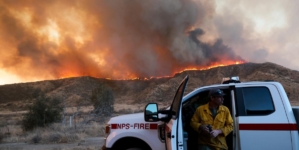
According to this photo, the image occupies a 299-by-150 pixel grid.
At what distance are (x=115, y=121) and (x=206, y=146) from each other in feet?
5.67

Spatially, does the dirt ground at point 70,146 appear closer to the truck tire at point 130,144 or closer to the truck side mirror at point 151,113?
the truck tire at point 130,144

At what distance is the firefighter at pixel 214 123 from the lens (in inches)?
167

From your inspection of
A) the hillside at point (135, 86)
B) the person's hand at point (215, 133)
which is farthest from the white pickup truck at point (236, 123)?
the hillside at point (135, 86)

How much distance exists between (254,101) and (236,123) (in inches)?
17.8

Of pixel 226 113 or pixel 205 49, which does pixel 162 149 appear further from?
pixel 205 49

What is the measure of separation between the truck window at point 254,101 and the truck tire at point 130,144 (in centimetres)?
162

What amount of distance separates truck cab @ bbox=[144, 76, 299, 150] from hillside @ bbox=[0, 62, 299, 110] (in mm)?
45694

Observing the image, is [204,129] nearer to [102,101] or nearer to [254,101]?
[254,101]

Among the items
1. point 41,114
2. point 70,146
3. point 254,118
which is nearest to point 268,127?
point 254,118

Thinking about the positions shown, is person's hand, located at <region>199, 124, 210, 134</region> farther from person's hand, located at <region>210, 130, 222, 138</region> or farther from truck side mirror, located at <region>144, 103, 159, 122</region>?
truck side mirror, located at <region>144, 103, 159, 122</region>

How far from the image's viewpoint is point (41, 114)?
851 inches

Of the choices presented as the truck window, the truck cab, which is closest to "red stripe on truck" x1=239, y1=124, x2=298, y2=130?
the truck cab

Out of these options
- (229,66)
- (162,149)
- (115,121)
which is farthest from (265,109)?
(229,66)

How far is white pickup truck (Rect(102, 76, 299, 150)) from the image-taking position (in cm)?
436
